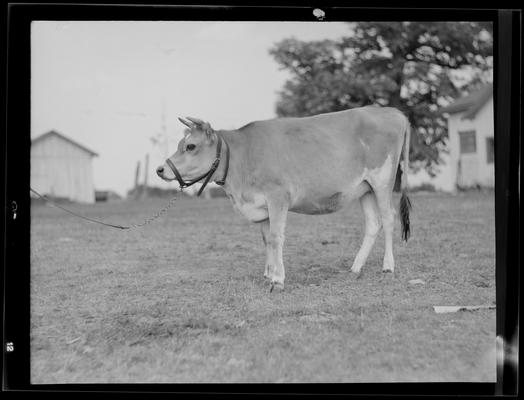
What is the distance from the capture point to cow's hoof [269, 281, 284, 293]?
6.27m

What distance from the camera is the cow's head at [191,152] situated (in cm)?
608

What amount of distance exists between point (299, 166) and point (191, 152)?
4.12 ft

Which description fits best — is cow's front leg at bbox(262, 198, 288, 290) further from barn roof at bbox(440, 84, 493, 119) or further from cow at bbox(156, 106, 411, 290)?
barn roof at bbox(440, 84, 493, 119)

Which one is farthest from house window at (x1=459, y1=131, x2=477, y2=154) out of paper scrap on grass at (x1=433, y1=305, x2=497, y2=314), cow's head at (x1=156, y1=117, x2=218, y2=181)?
cow's head at (x1=156, y1=117, x2=218, y2=181)

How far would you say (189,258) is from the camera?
846cm

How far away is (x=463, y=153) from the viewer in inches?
351

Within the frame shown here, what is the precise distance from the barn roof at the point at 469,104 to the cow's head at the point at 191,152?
3.29m

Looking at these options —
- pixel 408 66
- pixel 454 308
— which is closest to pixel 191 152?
pixel 454 308

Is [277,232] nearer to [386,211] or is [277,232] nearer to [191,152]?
[191,152]

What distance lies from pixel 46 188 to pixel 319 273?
3.70 meters
